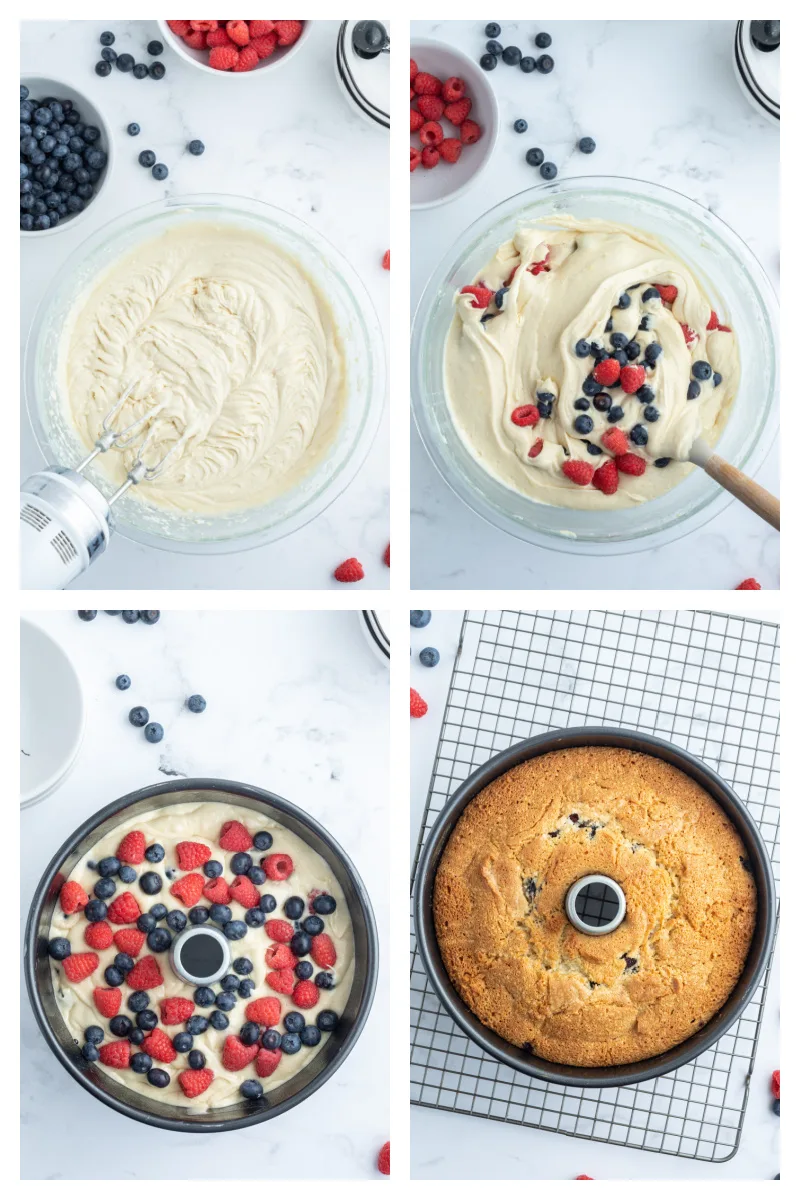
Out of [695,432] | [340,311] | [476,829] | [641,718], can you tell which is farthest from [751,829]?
[340,311]

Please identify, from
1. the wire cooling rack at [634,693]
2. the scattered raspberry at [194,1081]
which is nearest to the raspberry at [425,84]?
the wire cooling rack at [634,693]

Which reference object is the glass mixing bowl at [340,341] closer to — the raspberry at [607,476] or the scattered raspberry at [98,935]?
the raspberry at [607,476]

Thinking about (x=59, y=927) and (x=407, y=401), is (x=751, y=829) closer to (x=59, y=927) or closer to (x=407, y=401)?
(x=407, y=401)

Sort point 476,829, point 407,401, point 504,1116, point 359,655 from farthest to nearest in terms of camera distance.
Answer: point 359,655
point 504,1116
point 476,829
point 407,401

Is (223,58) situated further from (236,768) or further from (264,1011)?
(264,1011)

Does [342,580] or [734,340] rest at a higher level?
[734,340]

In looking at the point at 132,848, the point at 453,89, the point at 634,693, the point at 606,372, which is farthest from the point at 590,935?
the point at 453,89
